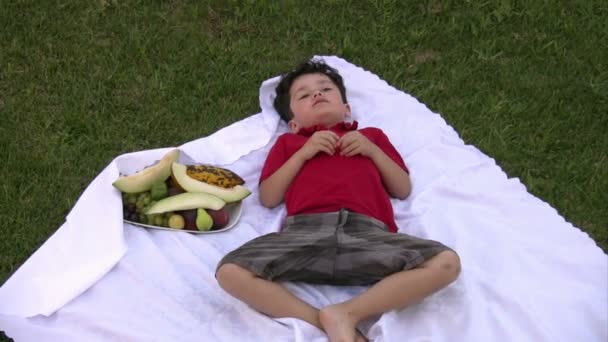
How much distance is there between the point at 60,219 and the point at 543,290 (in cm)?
212

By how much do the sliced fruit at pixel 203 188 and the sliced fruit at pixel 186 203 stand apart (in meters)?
0.04

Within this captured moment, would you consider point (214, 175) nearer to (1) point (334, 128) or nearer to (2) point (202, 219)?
(2) point (202, 219)

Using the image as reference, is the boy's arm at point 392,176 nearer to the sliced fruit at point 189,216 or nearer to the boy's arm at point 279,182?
the boy's arm at point 279,182

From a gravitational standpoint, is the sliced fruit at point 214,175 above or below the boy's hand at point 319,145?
below

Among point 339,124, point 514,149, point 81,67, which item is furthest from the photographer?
point 81,67

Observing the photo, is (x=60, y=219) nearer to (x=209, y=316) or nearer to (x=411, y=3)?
(x=209, y=316)

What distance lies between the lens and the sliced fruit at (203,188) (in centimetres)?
280

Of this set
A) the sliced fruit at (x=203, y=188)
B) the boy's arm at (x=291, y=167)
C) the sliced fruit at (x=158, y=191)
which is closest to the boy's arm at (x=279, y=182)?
the boy's arm at (x=291, y=167)

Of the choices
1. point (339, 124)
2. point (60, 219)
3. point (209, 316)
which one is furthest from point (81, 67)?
point (209, 316)

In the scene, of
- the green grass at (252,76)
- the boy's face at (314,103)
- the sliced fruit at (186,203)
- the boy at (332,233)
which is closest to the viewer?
the boy at (332,233)

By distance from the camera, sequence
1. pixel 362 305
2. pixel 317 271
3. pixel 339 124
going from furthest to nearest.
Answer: pixel 339 124
pixel 317 271
pixel 362 305

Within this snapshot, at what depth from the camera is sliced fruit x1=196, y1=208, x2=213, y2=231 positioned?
2742 millimetres

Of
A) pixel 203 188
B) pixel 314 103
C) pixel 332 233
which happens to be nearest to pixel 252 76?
pixel 314 103

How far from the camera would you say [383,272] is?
2.46 m
